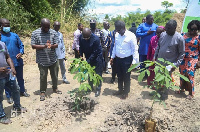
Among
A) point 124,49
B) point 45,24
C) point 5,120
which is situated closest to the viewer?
point 5,120

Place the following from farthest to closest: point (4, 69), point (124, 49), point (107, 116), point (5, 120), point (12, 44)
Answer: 1. point (124, 49)
2. point (12, 44)
3. point (107, 116)
4. point (5, 120)
5. point (4, 69)

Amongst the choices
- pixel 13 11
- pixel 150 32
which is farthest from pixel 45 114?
pixel 13 11

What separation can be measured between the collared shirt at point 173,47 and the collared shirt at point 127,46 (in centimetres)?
54

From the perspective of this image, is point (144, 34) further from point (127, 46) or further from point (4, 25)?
point (4, 25)

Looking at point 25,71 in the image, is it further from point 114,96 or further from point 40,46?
point 114,96

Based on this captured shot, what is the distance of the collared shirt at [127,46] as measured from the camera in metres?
3.57

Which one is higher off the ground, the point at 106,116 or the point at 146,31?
the point at 146,31

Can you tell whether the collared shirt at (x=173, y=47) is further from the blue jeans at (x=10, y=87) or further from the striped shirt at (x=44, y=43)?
the blue jeans at (x=10, y=87)

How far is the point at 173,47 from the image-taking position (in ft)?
11.2

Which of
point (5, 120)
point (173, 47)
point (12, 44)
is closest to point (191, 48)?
point (173, 47)

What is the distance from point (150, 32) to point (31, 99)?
3.44 metres

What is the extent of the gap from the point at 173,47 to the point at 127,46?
910 mm

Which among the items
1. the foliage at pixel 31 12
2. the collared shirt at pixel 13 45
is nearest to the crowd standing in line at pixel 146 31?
the collared shirt at pixel 13 45

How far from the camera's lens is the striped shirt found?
3510 mm
